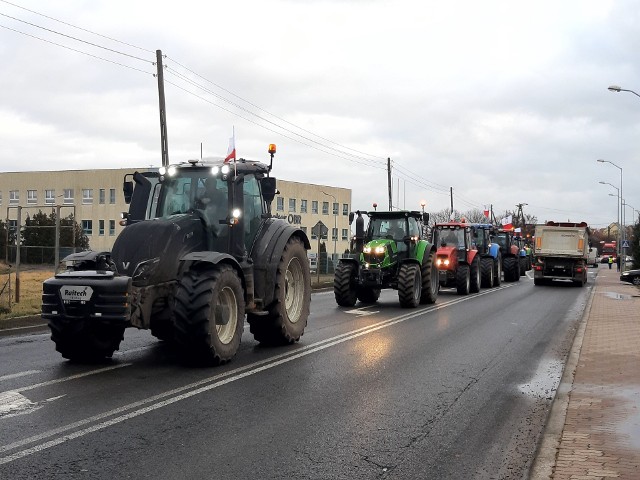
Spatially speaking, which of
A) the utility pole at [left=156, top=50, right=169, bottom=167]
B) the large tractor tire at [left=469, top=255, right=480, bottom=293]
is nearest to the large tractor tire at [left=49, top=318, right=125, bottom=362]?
the utility pole at [left=156, top=50, right=169, bottom=167]

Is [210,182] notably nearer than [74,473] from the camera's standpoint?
No

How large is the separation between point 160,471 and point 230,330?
436 cm

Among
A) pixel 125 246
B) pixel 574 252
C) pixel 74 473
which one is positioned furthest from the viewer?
pixel 574 252

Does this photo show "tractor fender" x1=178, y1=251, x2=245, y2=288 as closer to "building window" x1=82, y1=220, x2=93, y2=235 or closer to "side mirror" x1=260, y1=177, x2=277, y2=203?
"side mirror" x1=260, y1=177, x2=277, y2=203

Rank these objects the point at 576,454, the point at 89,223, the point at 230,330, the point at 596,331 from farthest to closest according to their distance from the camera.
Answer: the point at 89,223
the point at 596,331
the point at 230,330
the point at 576,454

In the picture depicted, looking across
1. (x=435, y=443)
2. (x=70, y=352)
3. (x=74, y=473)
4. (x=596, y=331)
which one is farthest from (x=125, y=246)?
(x=596, y=331)

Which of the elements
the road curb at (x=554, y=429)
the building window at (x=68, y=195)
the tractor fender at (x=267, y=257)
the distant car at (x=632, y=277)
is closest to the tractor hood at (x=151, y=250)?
the tractor fender at (x=267, y=257)

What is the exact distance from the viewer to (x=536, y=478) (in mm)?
4965

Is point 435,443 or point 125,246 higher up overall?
point 125,246

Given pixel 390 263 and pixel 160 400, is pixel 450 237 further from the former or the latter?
pixel 160 400

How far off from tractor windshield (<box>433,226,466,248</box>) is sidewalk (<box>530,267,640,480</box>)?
512 inches

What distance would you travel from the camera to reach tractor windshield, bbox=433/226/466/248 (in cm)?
2536

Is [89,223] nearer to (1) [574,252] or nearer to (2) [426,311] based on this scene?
(1) [574,252]

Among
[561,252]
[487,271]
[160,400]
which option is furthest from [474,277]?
[160,400]
